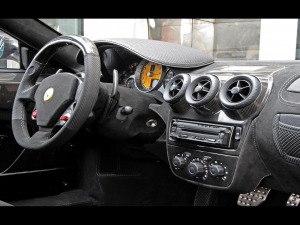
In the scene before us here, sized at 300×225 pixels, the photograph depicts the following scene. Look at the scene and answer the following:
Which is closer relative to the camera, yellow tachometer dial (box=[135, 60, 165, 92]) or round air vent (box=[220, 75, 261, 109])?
round air vent (box=[220, 75, 261, 109])

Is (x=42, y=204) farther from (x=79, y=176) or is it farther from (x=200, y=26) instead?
(x=200, y=26)

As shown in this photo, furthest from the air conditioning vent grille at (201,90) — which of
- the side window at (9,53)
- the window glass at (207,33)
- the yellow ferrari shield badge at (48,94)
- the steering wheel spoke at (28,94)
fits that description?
the window glass at (207,33)

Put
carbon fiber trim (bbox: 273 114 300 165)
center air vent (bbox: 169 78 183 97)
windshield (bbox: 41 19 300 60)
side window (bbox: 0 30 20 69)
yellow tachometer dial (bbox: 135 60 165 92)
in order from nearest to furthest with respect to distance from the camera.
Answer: carbon fiber trim (bbox: 273 114 300 165), center air vent (bbox: 169 78 183 97), yellow tachometer dial (bbox: 135 60 165 92), side window (bbox: 0 30 20 69), windshield (bbox: 41 19 300 60)

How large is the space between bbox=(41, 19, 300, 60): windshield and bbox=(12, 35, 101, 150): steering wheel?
86.2 inches

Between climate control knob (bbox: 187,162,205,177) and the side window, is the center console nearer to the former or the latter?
climate control knob (bbox: 187,162,205,177)

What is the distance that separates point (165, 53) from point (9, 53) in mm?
1067

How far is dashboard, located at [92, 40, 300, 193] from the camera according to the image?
5.43 feet

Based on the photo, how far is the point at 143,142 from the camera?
2238 mm

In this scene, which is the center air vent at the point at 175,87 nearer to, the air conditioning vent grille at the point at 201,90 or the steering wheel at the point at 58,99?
the air conditioning vent grille at the point at 201,90

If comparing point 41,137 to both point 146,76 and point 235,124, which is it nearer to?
point 146,76

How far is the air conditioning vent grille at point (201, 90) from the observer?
183 cm

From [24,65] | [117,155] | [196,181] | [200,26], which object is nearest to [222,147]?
[196,181]

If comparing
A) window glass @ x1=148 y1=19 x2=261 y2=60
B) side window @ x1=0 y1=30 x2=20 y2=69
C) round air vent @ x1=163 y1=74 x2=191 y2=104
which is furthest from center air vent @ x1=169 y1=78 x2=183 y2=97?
window glass @ x1=148 y1=19 x2=261 y2=60

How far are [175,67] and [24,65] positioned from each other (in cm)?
106
